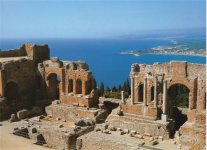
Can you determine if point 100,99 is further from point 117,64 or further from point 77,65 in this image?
point 117,64

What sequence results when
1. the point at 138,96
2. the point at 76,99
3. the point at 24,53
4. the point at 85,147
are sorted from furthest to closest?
the point at 24,53 → the point at 76,99 → the point at 138,96 → the point at 85,147

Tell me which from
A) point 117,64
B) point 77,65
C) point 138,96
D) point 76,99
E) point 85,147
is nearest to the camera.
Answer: point 85,147

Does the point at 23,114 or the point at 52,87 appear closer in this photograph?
the point at 23,114

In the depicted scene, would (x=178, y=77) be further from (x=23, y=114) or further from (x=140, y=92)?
(x=23, y=114)

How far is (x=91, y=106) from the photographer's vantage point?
28250 millimetres

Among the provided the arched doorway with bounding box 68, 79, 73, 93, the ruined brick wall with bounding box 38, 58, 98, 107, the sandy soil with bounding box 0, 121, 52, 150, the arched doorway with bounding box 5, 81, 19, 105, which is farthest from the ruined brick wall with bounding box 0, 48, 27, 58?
the sandy soil with bounding box 0, 121, 52, 150

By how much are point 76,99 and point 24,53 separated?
338 inches

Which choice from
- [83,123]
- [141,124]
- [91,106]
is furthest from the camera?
[91,106]

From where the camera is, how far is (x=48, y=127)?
24.6m

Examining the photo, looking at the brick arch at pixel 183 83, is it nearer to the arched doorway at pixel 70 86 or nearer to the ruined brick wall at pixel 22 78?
the arched doorway at pixel 70 86

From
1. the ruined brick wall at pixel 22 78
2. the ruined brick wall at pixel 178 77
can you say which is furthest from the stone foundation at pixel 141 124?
the ruined brick wall at pixel 22 78

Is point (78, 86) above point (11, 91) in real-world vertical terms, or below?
above

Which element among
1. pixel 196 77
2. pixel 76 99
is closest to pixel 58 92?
pixel 76 99

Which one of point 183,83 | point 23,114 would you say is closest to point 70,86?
point 23,114
